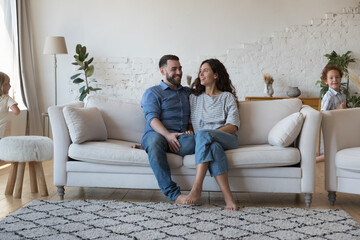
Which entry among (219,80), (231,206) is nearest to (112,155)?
(231,206)

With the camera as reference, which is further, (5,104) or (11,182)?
(5,104)

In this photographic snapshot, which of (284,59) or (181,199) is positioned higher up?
(284,59)

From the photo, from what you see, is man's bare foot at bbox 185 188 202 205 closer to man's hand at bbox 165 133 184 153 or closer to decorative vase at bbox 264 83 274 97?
man's hand at bbox 165 133 184 153

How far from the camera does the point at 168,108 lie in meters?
3.81

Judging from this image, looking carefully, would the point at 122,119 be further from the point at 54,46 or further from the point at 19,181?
the point at 54,46

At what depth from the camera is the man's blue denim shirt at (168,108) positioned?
379cm

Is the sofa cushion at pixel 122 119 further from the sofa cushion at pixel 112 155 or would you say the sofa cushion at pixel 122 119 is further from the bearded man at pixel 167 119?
the sofa cushion at pixel 112 155

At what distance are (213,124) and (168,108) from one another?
1.27 ft

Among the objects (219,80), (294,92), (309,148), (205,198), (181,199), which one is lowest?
(205,198)

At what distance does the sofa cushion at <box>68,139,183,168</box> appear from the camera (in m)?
3.50

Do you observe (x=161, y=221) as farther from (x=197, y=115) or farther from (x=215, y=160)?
(x=197, y=115)

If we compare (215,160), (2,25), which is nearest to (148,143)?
(215,160)

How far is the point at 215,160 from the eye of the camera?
11.0 ft

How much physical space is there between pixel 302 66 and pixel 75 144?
4191 mm
